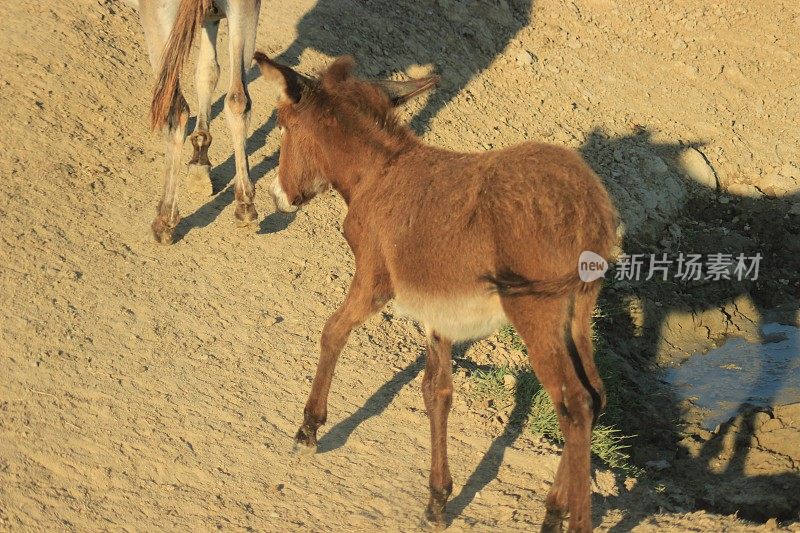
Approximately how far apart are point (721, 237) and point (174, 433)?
19.9 feet

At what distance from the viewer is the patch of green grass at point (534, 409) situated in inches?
248

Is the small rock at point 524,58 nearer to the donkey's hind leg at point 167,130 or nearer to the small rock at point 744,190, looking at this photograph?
the small rock at point 744,190

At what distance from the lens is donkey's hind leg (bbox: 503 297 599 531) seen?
14.5ft

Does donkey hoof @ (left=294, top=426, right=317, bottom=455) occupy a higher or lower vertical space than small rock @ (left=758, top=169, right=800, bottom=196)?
lower

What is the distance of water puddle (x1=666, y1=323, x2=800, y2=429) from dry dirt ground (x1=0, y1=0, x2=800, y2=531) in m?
0.53

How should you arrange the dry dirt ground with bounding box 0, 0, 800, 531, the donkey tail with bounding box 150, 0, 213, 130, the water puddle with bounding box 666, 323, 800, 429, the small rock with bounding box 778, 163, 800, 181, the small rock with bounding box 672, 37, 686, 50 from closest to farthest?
the dry dirt ground with bounding box 0, 0, 800, 531 < the donkey tail with bounding box 150, 0, 213, 130 < the water puddle with bounding box 666, 323, 800, 429 < the small rock with bounding box 778, 163, 800, 181 < the small rock with bounding box 672, 37, 686, 50

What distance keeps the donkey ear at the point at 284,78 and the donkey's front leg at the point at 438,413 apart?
→ 1.49 meters

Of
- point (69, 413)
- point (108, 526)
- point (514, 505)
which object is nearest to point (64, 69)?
point (69, 413)

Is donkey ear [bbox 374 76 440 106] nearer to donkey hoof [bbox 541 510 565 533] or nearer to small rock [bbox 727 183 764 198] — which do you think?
donkey hoof [bbox 541 510 565 533]

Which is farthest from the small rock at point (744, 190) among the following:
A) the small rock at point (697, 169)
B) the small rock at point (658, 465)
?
the small rock at point (658, 465)

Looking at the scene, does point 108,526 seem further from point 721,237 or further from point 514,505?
point 721,237

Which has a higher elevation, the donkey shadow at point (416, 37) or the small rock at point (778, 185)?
the small rock at point (778, 185)

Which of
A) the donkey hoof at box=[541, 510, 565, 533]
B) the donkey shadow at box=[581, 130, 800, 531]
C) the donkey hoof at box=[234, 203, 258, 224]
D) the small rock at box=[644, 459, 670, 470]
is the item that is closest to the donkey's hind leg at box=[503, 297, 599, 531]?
the donkey hoof at box=[541, 510, 565, 533]

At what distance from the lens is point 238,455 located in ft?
18.4
